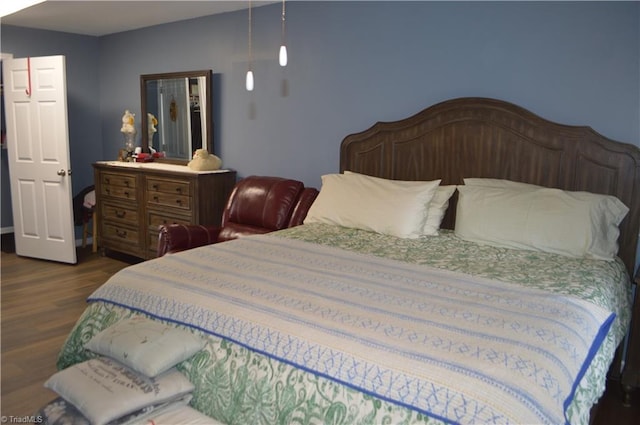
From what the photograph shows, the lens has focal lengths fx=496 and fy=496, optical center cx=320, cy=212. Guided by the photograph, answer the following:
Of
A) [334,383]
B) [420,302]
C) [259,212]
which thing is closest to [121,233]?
[259,212]

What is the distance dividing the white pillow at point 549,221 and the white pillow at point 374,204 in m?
0.32

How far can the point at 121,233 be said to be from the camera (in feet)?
15.9

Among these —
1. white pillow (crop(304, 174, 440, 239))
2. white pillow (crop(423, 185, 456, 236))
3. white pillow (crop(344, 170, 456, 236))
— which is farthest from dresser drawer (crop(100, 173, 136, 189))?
white pillow (crop(423, 185, 456, 236))

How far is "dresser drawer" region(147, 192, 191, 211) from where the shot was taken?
13.9 ft

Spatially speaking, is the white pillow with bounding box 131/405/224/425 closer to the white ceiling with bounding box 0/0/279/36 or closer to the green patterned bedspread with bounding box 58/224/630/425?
the green patterned bedspread with bounding box 58/224/630/425

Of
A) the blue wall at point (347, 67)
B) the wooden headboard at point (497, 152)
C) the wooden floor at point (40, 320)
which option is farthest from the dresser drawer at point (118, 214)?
the wooden headboard at point (497, 152)

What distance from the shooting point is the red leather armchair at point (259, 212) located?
3.67 meters

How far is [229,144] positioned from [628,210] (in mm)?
3229

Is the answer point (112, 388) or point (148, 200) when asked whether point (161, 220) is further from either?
point (112, 388)

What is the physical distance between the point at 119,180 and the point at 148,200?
18.5 inches

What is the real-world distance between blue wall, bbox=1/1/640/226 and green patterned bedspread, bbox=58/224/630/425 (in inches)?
39.3

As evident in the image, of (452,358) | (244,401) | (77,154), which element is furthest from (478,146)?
(77,154)

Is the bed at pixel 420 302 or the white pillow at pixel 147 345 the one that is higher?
the bed at pixel 420 302

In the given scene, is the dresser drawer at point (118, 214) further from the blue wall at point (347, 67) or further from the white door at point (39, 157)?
the blue wall at point (347, 67)
